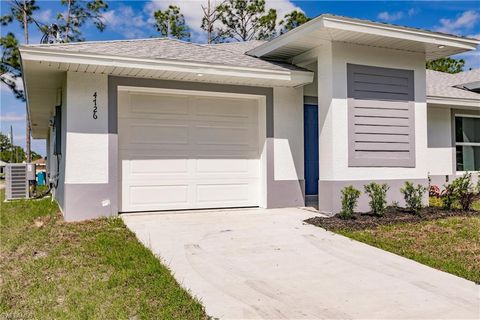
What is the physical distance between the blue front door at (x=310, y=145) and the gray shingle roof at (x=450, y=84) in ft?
14.1

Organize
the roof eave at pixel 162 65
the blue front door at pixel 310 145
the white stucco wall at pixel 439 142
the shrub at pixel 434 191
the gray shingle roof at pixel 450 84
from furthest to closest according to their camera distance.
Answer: the white stucco wall at pixel 439 142 < the gray shingle roof at pixel 450 84 < the shrub at pixel 434 191 < the blue front door at pixel 310 145 < the roof eave at pixel 162 65

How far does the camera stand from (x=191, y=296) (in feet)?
13.3

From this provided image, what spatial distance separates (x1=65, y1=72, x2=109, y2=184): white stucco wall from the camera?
306 inches

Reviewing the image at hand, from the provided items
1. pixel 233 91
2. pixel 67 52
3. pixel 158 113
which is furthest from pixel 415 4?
pixel 67 52

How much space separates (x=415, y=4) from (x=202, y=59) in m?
9.01

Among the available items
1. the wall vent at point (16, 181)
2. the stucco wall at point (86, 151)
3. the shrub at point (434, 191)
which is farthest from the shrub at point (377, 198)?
the wall vent at point (16, 181)

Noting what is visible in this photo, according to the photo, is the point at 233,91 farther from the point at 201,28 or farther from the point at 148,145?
the point at 201,28

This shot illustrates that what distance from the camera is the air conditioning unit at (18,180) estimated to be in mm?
13250

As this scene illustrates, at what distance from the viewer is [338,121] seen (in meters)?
8.30

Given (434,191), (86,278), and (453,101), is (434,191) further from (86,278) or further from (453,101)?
(86,278)

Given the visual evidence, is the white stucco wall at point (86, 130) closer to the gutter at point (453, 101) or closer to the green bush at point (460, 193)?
the green bush at point (460, 193)

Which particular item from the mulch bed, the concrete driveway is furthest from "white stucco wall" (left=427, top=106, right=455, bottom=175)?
the concrete driveway

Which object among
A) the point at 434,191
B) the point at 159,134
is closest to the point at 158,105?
the point at 159,134

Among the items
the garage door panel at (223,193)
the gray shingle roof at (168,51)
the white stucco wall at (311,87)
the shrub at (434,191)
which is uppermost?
the gray shingle roof at (168,51)
